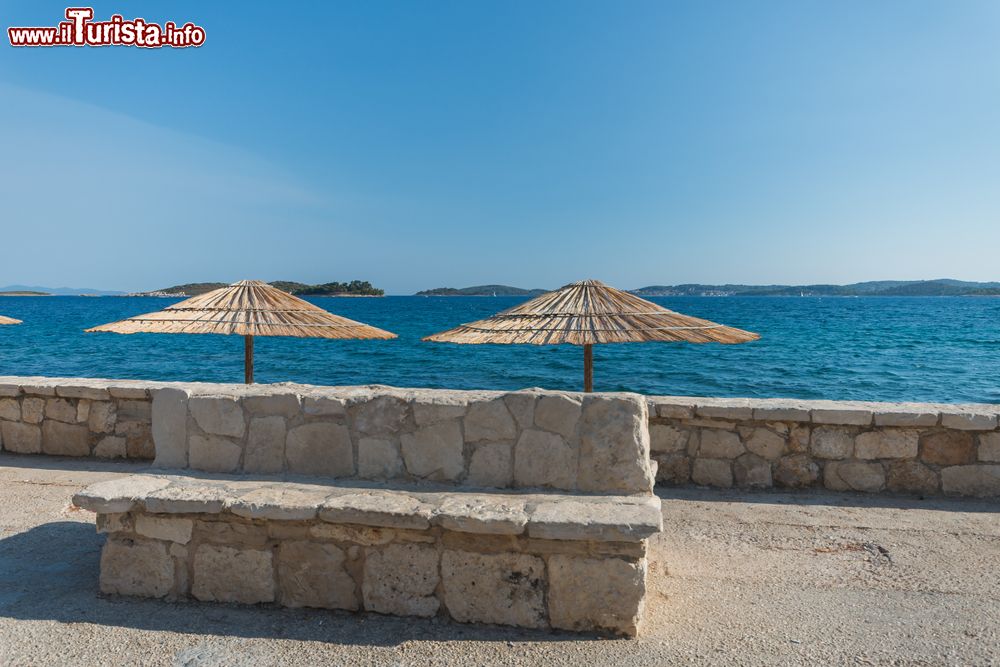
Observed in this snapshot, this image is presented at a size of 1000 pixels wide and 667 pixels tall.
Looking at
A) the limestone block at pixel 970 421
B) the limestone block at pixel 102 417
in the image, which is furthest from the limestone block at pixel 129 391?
the limestone block at pixel 970 421

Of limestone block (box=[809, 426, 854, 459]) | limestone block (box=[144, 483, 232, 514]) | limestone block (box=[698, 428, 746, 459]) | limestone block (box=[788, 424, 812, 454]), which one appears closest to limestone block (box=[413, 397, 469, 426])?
limestone block (box=[144, 483, 232, 514])

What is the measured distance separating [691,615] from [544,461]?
1.04 m

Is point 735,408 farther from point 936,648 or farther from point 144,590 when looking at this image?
point 144,590

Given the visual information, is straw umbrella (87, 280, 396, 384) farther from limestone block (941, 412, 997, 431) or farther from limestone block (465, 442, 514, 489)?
limestone block (941, 412, 997, 431)

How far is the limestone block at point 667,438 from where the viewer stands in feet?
17.4

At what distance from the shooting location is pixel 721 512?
15.5 ft

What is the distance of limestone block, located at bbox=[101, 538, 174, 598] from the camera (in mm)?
3447

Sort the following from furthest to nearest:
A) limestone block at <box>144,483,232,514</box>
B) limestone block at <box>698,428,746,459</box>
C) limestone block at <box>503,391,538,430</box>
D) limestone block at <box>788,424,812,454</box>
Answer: limestone block at <box>698,428,746,459</box> < limestone block at <box>788,424,812,454</box> < limestone block at <box>503,391,538,430</box> < limestone block at <box>144,483,232,514</box>

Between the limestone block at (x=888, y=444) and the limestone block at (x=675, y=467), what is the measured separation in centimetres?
129

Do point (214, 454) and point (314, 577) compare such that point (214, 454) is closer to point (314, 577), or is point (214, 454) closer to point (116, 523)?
point (116, 523)

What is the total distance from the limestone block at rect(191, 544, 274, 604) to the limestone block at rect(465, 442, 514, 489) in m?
1.14

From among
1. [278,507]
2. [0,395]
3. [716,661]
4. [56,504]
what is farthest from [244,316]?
[716,661]

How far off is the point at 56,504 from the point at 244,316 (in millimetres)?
2021

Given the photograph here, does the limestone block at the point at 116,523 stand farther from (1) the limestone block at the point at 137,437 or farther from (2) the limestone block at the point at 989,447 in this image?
(2) the limestone block at the point at 989,447
